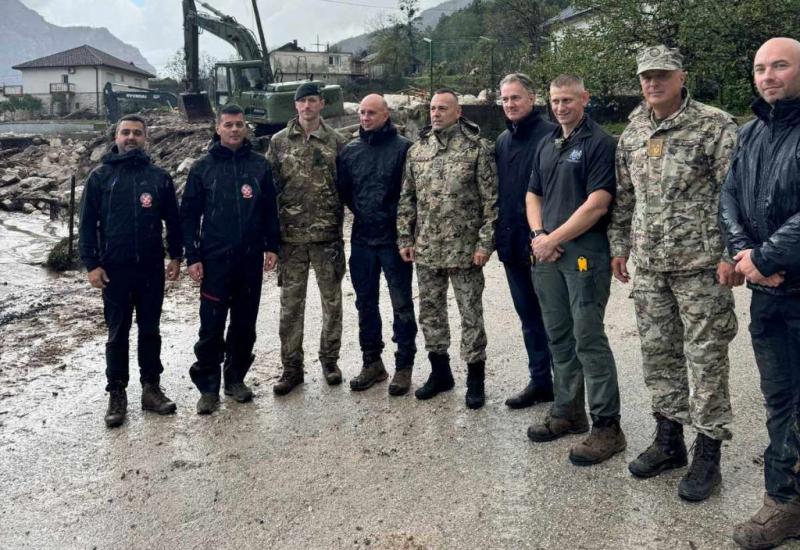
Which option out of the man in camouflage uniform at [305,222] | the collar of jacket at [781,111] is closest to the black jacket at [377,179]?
the man in camouflage uniform at [305,222]

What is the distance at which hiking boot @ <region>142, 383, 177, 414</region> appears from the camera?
433cm

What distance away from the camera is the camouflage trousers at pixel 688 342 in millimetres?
2961

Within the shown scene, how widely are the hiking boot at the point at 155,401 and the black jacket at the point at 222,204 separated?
89cm

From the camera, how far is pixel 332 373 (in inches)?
188

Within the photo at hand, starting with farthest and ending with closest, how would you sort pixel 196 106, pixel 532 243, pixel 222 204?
pixel 196 106 → pixel 222 204 → pixel 532 243

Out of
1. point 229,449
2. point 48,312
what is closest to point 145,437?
point 229,449

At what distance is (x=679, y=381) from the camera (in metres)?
3.21

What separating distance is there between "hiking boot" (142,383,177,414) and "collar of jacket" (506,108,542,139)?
9.18 ft

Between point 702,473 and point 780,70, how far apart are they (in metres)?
1.75

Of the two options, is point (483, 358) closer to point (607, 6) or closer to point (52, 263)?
point (52, 263)

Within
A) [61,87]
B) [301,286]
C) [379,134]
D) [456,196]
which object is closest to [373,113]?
[379,134]

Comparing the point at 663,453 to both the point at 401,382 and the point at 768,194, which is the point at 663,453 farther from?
the point at 401,382

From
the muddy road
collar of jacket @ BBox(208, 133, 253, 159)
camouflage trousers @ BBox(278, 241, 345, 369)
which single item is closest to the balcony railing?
the muddy road

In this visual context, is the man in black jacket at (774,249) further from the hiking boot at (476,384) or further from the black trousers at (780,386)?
the hiking boot at (476,384)
